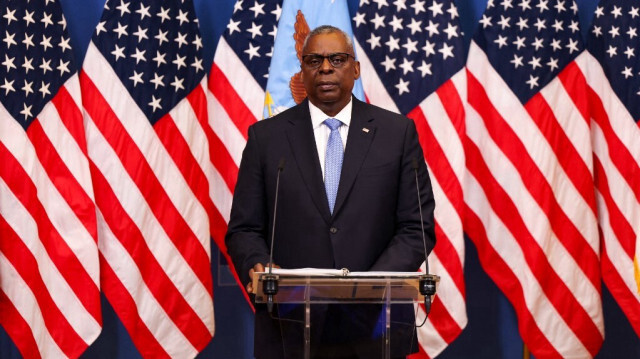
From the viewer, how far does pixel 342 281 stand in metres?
2.26

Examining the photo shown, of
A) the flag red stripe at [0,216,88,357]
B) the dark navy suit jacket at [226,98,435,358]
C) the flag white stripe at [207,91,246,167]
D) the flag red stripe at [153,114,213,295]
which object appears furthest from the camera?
the flag white stripe at [207,91,246,167]

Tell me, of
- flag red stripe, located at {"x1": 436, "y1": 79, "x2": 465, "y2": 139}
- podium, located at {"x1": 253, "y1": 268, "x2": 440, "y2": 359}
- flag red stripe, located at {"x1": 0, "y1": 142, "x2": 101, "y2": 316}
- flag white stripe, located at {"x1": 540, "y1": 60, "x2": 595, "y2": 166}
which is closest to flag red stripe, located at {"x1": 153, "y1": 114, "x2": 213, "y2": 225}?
flag red stripe, located at {"x1": 0, "y1": 142, "x2": 101, "y2": 316}

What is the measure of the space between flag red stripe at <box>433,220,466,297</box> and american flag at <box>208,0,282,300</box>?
3.62 feet

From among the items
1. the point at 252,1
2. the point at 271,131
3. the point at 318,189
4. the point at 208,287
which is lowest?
the point at 208,287

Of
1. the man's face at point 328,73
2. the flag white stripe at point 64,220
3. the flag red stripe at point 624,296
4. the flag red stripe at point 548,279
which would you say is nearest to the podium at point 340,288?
the man's face at point 328,73

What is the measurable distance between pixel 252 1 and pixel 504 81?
1.40m

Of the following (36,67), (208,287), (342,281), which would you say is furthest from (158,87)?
(342,281)

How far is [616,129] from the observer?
15.8 ft

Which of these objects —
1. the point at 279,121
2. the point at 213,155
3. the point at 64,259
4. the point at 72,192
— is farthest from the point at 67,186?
the point at 279,121

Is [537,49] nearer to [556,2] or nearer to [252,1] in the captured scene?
[556,2]

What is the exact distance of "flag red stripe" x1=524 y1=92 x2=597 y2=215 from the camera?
4.74m

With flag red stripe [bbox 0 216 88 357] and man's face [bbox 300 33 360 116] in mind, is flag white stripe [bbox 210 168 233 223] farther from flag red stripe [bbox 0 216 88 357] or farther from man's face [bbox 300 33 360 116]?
man's face [bbox 300 33 360 116]

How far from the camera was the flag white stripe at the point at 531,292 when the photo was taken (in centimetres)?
469

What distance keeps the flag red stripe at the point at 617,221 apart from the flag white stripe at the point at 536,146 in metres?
0.11
